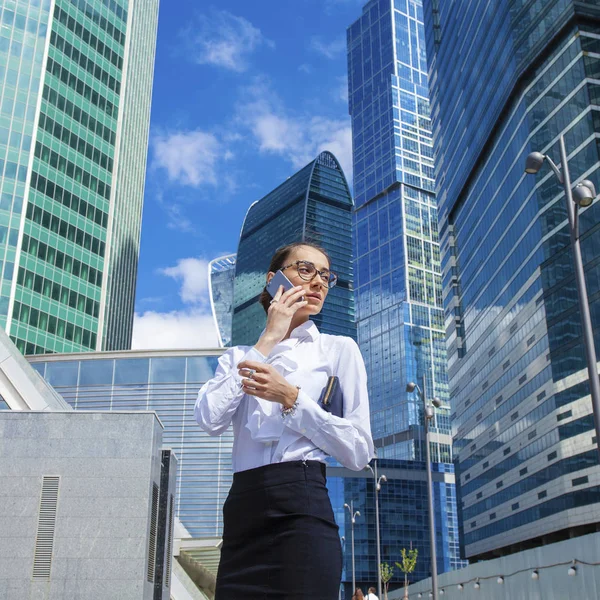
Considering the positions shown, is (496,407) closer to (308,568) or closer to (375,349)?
(375,349)

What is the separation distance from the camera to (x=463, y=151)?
374ft

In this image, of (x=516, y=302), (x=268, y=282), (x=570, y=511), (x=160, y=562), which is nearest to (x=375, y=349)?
(x=516, y=302)

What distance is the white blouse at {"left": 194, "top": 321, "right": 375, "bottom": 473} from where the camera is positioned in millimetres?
2619

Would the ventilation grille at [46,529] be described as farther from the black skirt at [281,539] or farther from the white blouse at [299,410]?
the black skirt at [281,539]

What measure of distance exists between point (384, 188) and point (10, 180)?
128 meters

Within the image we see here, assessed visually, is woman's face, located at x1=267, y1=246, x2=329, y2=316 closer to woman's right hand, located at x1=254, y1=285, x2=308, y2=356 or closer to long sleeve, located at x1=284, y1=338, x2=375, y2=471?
woman's right hand, located at x1=254, y1=285, x2=308, y2=356

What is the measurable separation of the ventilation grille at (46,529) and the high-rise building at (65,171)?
173ft

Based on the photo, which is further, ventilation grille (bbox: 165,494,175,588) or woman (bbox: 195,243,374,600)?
ventilation grille (bbox: 165,494,175,588)

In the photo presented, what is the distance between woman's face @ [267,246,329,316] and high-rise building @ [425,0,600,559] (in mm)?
67738

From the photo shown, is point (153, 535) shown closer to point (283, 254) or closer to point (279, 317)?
point (283, 254)

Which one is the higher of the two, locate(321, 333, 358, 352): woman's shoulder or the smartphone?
the smartphone

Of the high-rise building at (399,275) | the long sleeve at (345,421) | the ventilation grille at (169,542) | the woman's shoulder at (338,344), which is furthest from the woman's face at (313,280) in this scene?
the high-rise building at (399,275)

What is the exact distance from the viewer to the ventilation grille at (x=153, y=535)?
17.0 meters

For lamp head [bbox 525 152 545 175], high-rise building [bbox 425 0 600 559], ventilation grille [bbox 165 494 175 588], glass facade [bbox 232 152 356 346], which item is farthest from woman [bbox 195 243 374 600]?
glass facade [bbox 232 152 356 346]
